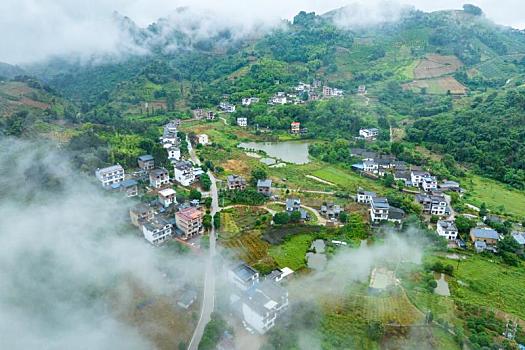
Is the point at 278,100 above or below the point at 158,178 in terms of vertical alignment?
above

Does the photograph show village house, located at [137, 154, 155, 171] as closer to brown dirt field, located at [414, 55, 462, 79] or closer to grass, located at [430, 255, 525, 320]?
grass, located at [430, 255, 525, 320]

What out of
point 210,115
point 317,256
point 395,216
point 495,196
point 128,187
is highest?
point 210,115

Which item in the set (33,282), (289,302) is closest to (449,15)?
(289,302)

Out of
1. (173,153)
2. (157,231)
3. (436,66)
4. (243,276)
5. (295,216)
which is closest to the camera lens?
(243,276)

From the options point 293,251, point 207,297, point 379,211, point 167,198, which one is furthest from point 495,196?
point 167,198

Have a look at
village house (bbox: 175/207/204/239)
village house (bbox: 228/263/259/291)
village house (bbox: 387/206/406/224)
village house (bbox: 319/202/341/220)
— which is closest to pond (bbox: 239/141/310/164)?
village house (bbox: 319/202/341/220)

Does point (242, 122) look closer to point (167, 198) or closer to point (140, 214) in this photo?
point (167, 198)

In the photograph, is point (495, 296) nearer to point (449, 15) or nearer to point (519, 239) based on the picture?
point (519, 239)
